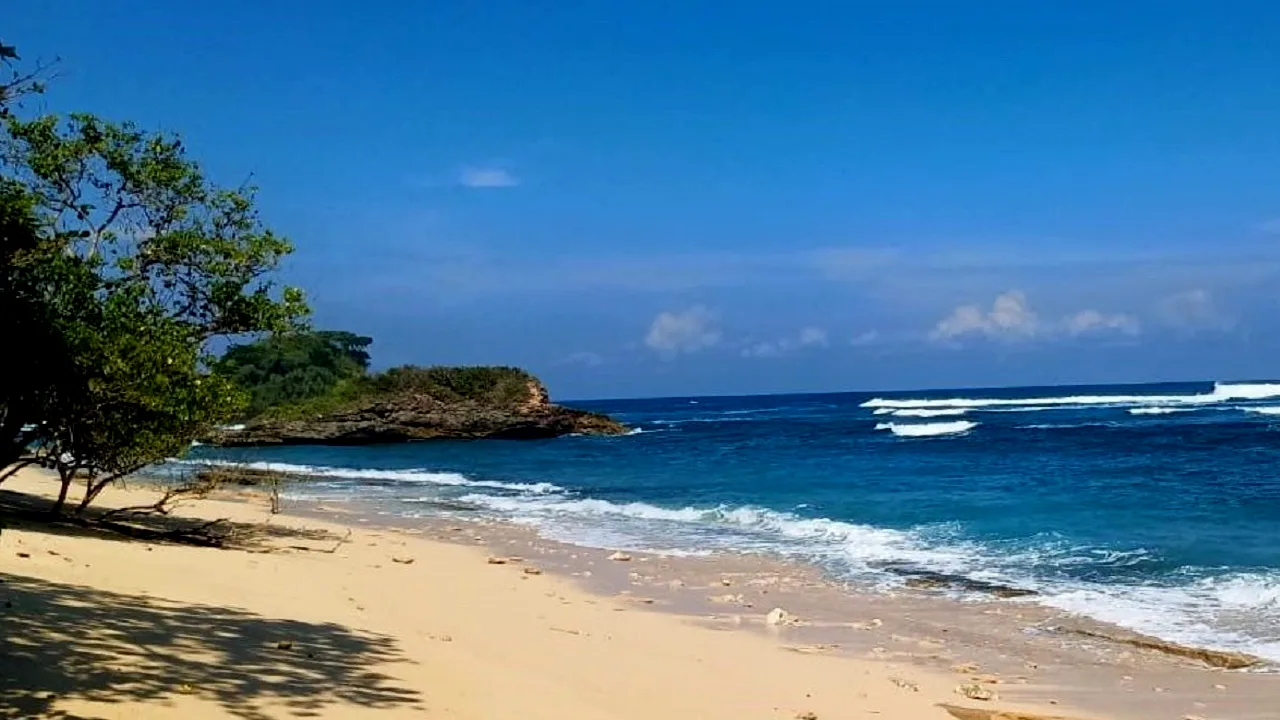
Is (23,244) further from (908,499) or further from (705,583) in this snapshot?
(908,499)

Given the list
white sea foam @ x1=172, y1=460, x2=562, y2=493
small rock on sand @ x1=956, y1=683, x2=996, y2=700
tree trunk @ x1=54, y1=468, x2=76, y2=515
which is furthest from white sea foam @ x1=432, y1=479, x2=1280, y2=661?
tree trunk @ x1=54, y1=468, x2=76, y2=515

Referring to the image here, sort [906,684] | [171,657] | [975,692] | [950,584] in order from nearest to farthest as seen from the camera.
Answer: [171,657] < [975,692] < [906,684] < [950,584]

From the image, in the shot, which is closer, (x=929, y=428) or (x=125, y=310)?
(x=125, y=310)

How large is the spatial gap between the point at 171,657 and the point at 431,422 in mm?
61012

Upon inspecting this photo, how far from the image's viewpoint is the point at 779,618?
11.2 metres

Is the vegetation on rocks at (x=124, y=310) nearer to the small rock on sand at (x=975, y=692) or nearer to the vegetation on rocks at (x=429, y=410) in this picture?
the small rock on sand at (x=975, y=692)

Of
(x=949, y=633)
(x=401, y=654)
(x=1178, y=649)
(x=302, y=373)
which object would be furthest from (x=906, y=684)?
(x=302, y=373)

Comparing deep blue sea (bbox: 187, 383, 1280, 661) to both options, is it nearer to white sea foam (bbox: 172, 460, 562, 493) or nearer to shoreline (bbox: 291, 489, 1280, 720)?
white sea foam (bbox: 172, 460, 562, 493)

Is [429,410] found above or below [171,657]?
above

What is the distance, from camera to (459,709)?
6.13 m

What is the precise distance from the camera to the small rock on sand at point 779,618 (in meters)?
11.1

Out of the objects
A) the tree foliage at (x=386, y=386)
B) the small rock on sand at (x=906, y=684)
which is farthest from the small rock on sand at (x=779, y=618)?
the tree foliage at (x=386, y=386)

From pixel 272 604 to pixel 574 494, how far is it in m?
19.7

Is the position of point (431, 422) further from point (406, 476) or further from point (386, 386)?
point (406, 476)
